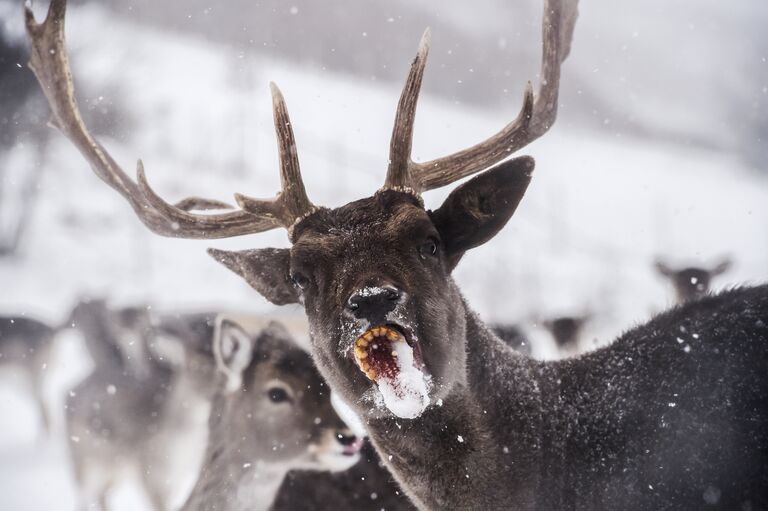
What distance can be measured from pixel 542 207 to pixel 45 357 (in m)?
10.7

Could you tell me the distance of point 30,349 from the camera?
1099 cm

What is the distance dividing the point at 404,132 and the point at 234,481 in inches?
142

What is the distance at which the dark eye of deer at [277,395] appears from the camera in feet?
20.0

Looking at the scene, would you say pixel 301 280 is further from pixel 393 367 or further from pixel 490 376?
pixel 490 376

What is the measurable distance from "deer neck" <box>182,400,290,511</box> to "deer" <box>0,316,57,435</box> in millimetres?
6173

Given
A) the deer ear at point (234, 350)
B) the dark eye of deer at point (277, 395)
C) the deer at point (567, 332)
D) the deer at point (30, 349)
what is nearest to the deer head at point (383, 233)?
the deer ear at point (234, 350)

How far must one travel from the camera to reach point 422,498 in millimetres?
3084

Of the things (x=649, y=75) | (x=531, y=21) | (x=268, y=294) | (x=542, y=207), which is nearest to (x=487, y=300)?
(x=542, y=207)

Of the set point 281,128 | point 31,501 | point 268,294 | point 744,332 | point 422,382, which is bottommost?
point 31,501

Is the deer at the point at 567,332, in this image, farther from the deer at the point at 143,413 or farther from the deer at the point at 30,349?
the deer at the point at 30,349

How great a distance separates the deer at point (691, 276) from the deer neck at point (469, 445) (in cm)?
476

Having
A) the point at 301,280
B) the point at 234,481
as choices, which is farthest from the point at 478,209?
the point at 234,481

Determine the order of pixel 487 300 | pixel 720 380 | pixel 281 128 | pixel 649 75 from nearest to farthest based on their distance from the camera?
pixel 720 380 < pixel 281 128 < pixel 487 300 < pixel 649 75

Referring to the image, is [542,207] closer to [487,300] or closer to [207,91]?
[487,300]
